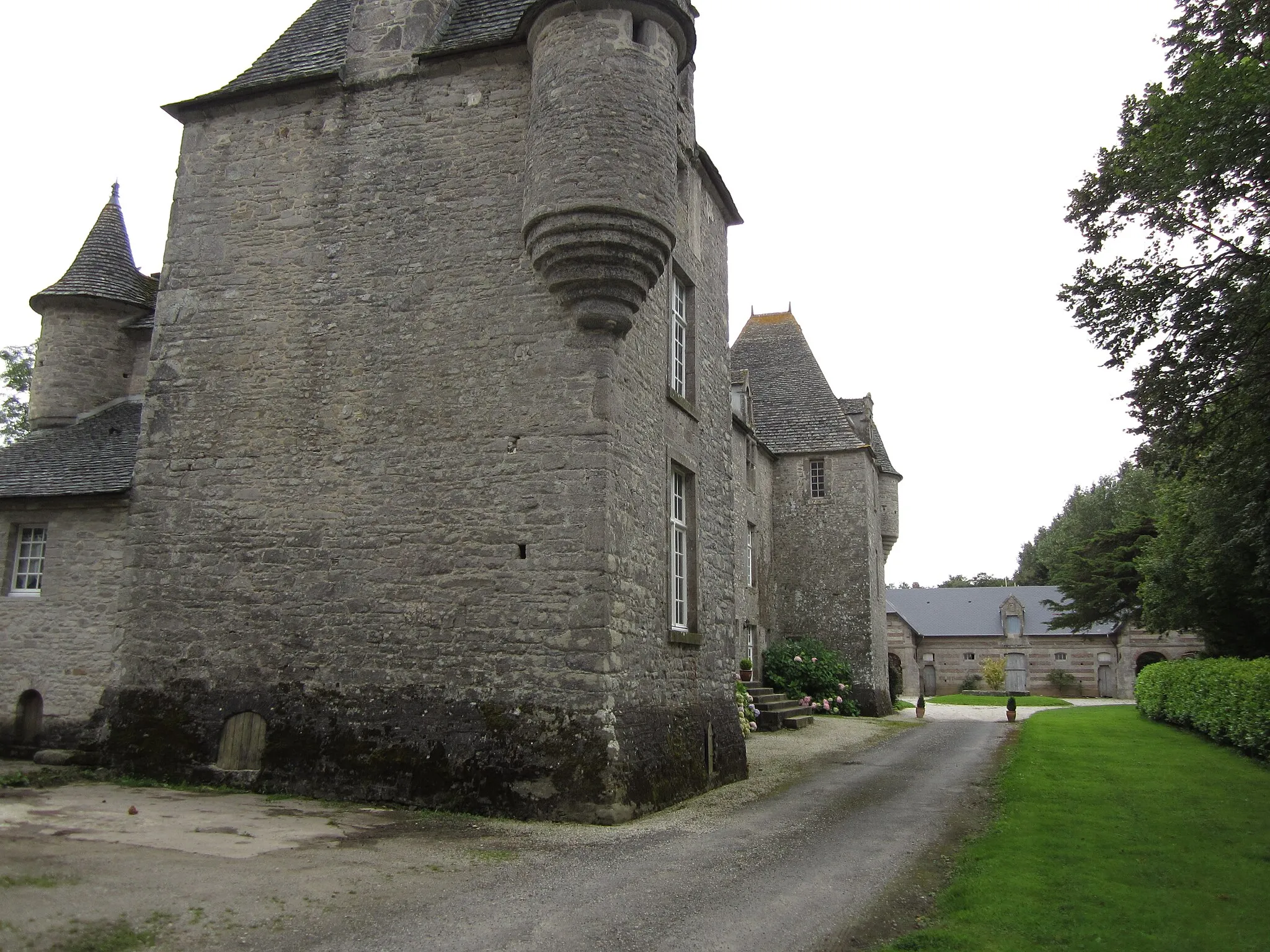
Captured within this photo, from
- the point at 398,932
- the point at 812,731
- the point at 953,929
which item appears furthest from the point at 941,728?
the point at 398,932

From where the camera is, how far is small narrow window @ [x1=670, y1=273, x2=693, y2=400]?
1358 cm

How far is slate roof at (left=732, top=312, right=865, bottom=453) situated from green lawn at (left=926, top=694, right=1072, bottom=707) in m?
16.0

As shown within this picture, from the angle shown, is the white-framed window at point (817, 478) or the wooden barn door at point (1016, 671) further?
the wooden barn door at point (1016, 671)

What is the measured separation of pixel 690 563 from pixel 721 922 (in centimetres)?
720

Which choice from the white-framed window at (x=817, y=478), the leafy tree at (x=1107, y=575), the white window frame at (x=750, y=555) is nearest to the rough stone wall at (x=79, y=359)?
the white window frame at (x=750, y=555)

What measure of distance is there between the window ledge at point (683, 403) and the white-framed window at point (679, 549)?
0.86m

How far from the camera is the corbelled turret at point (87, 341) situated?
16109 mm

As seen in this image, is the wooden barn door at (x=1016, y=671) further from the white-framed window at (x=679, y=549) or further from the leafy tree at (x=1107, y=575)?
the white-framed window at (x=679, y=549)

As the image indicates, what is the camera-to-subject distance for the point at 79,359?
53.2ft

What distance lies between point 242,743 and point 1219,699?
19.1 m

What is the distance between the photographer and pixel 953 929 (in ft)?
19.9

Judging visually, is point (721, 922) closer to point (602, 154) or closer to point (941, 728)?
point (602, 154)

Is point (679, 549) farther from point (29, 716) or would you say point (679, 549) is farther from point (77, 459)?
point (29, 716)

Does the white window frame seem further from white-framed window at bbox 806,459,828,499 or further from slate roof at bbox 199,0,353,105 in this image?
slate roof at bbox 199,0,353,105
